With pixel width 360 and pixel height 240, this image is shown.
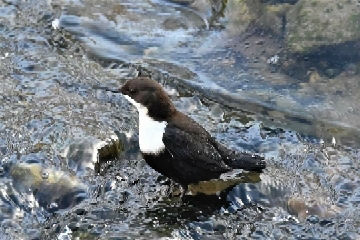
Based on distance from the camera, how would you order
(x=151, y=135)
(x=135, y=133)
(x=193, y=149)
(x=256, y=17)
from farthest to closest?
(x=256, y=17) < (x=135, y=133) < (x=193, y=149) < (x=151, y=135)

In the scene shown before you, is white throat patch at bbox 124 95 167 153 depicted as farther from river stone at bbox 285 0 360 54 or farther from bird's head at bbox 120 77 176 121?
river stone at bbox 285 0 360 54

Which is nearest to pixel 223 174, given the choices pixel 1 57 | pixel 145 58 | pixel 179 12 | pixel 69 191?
pixel 69 191

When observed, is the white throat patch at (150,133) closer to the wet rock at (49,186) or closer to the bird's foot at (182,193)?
the bird's foot at (182,193)

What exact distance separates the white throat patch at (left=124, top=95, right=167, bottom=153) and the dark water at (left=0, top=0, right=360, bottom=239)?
1.37 ft

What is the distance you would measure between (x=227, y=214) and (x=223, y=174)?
46 centimetres

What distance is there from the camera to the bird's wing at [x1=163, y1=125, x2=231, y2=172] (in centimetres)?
504

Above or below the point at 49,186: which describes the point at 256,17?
above

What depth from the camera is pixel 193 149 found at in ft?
16.8

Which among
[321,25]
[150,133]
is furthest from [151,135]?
[321,25]

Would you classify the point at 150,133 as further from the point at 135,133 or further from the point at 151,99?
the point at 135,133

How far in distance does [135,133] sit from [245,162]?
3.67ft

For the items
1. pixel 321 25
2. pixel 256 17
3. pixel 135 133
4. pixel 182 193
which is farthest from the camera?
pixel 256 17

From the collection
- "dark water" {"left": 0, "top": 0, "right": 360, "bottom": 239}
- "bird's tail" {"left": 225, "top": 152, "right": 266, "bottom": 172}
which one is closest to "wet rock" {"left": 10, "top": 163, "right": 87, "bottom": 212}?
"dark water" {"left": 0, "top": 0, "right": 360, "bottom": 239}

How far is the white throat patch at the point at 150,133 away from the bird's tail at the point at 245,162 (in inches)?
22.7
